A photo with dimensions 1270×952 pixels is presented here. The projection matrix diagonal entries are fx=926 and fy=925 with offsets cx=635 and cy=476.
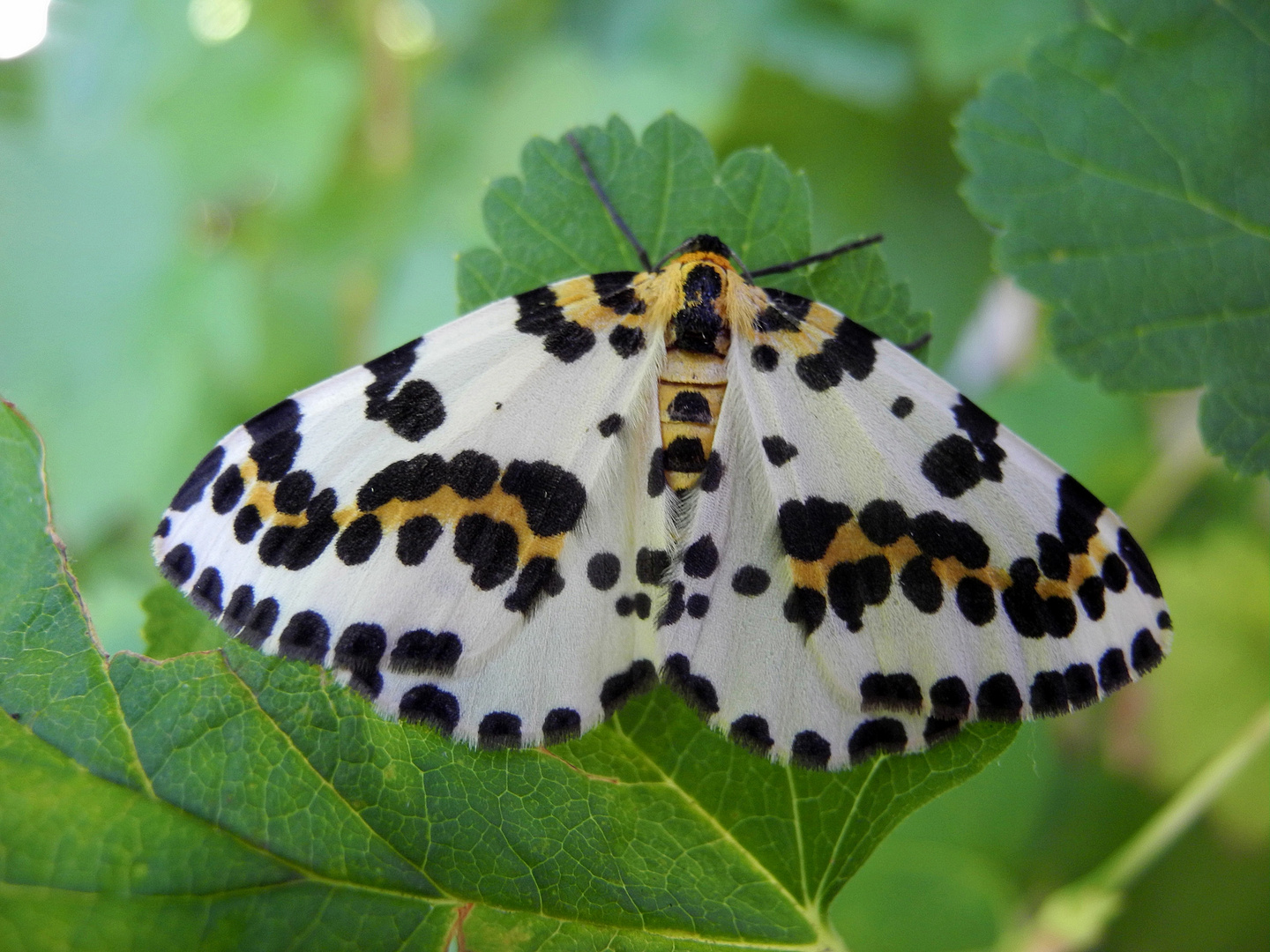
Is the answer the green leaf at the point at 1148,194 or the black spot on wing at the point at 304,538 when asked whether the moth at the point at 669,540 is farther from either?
the green leaf at the point at 1148,194

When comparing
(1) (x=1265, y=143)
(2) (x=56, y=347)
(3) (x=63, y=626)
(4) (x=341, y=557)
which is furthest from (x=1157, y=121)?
(2) (x=56, y=347)

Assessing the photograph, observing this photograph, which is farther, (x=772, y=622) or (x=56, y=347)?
(x=56, y=347)

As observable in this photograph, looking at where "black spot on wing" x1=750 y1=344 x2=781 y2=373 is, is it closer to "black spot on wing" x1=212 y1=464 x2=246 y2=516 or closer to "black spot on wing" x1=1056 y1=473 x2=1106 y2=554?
"black spot on wing" x1=1056 y1=473 x2=1106 y2=554

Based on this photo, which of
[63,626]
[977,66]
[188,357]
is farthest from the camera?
[188,357]

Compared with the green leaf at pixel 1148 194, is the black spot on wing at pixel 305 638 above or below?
below

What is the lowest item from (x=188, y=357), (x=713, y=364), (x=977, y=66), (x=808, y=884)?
(x=808, y=884)

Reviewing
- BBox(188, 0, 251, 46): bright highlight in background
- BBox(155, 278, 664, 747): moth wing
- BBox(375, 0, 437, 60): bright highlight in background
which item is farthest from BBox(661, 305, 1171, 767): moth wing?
BBox(188, 0, 251, 46): bright highlight in background

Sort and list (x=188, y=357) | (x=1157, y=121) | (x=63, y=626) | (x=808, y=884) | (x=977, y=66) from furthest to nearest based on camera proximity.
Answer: (x=188, y=357) < (x=977, y=66) < (x=1157, y=121) < (x=808, y=884) < (x=63, y=626)

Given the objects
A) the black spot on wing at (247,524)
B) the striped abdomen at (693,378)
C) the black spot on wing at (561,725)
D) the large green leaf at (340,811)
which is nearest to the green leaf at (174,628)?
the large green leaf at (340,811)

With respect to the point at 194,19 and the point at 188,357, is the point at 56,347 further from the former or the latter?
the point at 194,19
